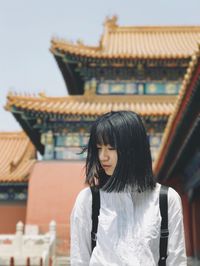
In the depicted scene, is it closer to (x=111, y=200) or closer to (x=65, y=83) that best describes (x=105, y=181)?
(x=111, y=200)

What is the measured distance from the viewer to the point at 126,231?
162 cm

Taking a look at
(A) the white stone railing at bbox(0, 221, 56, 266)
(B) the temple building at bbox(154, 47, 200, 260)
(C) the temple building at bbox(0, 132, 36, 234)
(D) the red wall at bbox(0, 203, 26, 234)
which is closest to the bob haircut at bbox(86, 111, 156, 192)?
(B) the temple building at bbox(154, 47, 200, 260)

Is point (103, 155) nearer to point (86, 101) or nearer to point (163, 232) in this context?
point (163, 232)

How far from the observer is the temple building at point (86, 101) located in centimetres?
1452

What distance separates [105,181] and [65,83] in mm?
17533

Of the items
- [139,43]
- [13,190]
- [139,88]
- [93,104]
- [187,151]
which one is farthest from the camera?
[139,43]

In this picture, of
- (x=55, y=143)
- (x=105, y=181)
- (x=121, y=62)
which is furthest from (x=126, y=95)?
(x=105, y=181)

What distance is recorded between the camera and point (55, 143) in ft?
49.1

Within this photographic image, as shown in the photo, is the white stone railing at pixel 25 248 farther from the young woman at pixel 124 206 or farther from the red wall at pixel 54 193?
the young woman at pixel 124 206

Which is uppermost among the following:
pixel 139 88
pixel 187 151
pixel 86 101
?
pixel 139 88

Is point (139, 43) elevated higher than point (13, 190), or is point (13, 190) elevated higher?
point (139, 43)

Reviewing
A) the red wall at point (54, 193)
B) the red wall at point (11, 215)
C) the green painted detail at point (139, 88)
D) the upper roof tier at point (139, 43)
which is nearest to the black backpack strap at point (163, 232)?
the red wall at point (54, 193)

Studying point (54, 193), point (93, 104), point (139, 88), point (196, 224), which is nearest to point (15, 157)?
point (93, 104)

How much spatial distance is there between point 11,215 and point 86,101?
507 cm
